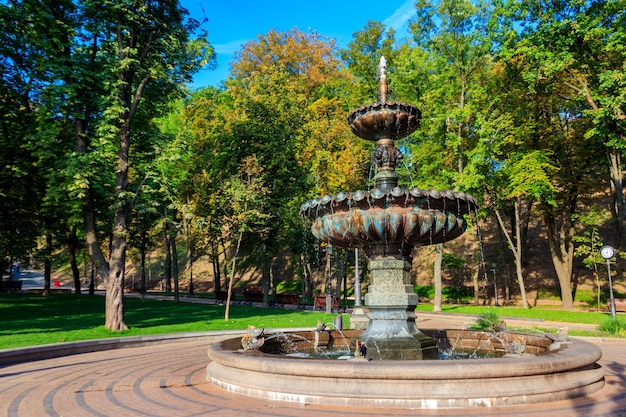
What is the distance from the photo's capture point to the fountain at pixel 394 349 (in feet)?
20.8

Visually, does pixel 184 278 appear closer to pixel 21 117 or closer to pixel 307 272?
pixel 307 272

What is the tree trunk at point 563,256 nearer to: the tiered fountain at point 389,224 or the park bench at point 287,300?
the park bench at point 287,300

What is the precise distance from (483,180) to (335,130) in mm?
10474

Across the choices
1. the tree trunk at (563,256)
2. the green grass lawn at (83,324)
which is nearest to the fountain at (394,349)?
the green grass lawn at (83,324)

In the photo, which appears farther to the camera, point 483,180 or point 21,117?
point 483,180

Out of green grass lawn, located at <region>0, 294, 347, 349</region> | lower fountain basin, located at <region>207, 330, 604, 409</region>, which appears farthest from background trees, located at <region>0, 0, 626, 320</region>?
lower fountain basin, located at <region>207, 330, 604, 409</region>

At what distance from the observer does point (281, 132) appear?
29578 mm

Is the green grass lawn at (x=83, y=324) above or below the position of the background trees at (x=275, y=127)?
below

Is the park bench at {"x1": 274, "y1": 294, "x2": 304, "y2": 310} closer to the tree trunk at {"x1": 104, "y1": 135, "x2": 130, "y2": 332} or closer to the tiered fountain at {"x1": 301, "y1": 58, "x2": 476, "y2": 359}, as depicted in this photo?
the tree trunk at {"x1": 104, "y1": 135, "x2": 130, "y2": 332}

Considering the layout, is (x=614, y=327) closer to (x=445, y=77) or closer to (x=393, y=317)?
(x=393, y=317)

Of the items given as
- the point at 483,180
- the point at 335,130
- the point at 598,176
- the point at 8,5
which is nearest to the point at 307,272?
the point at 335,130

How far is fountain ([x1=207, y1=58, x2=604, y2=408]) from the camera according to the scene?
633cm

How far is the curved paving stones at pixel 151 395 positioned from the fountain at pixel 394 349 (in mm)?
216

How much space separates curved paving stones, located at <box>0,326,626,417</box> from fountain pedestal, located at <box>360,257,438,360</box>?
2657 mm
